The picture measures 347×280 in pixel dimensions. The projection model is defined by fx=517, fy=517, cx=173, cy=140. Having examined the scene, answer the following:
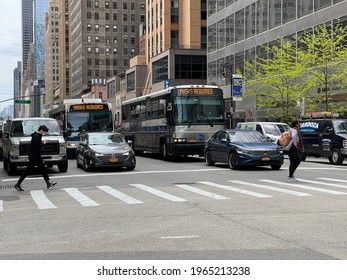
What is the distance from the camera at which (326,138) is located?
2431cm

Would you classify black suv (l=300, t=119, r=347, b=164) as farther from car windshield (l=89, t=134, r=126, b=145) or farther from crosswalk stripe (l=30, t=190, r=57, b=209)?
crosswalk stripe (l=30, t=190, r=57, b=209)

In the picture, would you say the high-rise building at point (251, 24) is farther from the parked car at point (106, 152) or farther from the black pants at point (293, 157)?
the black pants at point (293, 157)

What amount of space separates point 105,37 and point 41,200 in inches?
5241

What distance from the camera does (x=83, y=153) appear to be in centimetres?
2111

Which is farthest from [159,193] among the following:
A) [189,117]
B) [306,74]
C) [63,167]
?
[306,74]

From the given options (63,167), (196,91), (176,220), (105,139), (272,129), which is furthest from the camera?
(272,129)

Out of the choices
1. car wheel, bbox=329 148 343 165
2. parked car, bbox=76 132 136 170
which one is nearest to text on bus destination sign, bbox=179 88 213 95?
parked car, bbox=76 132 136 170

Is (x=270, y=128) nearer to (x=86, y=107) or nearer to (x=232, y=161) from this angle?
(x=86, y=107)

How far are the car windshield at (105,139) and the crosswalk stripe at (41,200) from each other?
22.9 feet

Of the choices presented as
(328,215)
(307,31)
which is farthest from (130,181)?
(307,31)

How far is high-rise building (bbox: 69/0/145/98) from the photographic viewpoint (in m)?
140

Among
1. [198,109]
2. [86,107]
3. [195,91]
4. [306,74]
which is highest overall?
[306,74]

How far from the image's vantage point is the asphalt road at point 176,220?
22.0ft

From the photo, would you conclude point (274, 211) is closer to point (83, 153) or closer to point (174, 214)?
point (174, 214)
